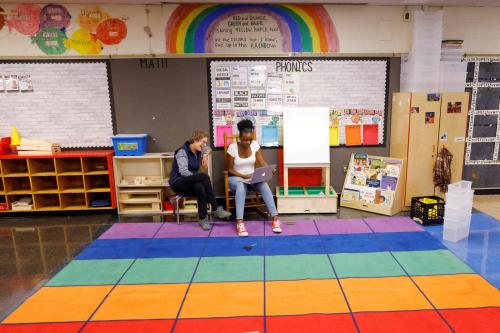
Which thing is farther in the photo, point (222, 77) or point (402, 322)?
point (222, 77)

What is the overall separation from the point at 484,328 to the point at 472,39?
4374 millimetres

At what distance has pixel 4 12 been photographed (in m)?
4.87

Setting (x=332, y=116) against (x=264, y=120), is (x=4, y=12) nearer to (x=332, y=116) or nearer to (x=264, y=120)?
(x=264, y=120)

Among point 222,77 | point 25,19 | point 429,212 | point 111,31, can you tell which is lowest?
point 429,212

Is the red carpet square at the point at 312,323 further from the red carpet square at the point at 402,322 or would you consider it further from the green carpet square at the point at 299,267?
the green carpet square at the point at 299,267

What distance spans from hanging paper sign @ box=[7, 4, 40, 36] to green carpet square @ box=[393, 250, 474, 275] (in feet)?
17.9

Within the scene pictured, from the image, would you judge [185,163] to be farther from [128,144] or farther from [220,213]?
[128,144]

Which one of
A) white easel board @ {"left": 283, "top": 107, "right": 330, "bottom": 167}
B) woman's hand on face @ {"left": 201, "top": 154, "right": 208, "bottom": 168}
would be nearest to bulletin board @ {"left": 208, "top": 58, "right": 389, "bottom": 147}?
white easel board @ {"left": 283, "top": 107, "right": 330, "bottom": 167}

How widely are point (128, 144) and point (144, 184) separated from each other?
0.60 m

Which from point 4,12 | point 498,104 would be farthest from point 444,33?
point 4,12

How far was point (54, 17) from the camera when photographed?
4.90 metres

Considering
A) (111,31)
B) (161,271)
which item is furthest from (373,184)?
(111,31)

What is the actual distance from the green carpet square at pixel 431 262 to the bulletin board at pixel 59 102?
13.9 feet

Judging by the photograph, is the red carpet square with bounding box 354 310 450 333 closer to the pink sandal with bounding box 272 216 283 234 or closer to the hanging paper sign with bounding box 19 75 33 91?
the pink sandal with bounding box 272 216 283 234
